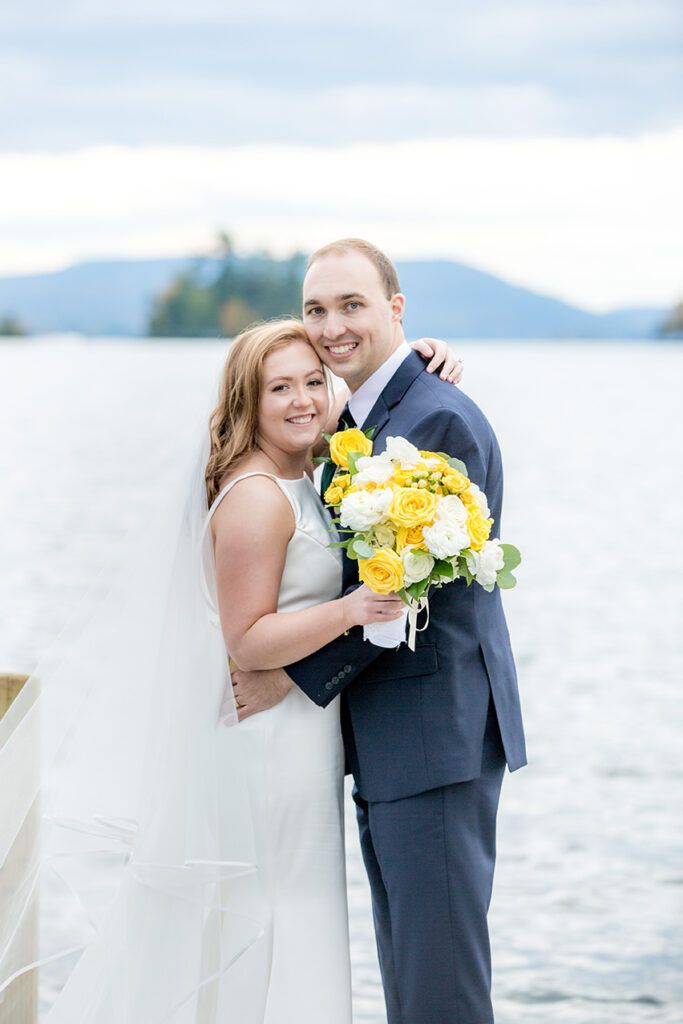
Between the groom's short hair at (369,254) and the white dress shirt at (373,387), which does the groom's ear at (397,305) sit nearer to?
the groom's short hair at (369,254)

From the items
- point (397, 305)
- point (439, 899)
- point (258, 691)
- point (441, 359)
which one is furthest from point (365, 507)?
point (439, 899)

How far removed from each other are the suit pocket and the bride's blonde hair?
620 mm

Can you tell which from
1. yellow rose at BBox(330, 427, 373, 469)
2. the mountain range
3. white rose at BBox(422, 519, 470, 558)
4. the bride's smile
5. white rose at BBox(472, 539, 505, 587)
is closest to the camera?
white rose at BBox(422, 519, 470, 558)

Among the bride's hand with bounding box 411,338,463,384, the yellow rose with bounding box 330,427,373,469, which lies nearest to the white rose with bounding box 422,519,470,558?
the yellow rose with bounding box 330,427,373,469

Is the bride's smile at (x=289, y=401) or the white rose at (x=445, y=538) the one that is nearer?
the white rose at (x=445, y=538)

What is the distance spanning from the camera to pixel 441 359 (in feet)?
10.6

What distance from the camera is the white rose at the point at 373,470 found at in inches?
104

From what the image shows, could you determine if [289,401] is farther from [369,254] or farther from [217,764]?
[217,764]

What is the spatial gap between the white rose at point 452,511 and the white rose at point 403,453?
0.12 meters

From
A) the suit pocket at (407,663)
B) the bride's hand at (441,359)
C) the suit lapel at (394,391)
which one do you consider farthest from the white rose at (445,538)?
the bride's hand at (441,359)

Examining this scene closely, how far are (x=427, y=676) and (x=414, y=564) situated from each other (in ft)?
1.71

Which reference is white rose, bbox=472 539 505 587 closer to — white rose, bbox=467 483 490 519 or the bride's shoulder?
white rose, bbox=467 483 490 519

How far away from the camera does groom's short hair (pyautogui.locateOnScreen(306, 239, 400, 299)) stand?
127 inches

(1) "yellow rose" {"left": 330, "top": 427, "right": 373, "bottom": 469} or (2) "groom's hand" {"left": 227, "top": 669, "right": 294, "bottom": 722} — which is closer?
(1) "yellow rose" {"left": 330, "top": 427, "right": 373, "bottom": 469}
